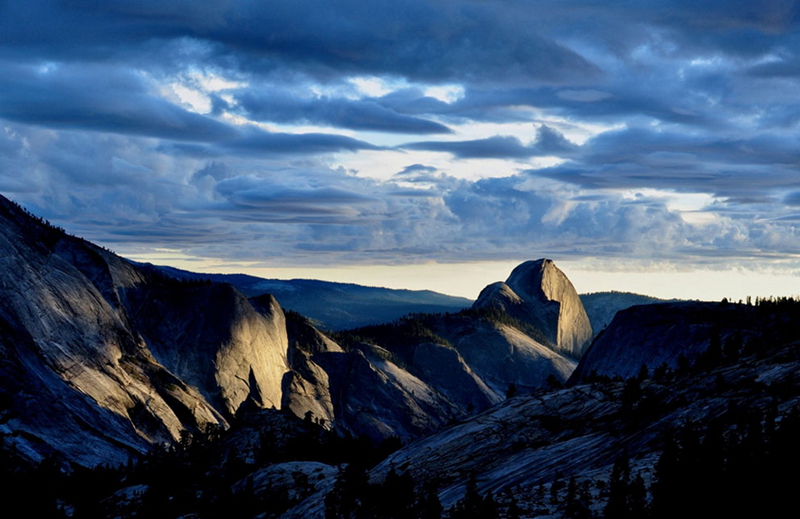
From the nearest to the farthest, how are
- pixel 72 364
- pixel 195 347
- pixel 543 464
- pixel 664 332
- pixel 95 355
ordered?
1. pixel 543 464
2. pixel 72 364
3. pixel 95 355
4. pixel 664 332
5. pixel 195 347

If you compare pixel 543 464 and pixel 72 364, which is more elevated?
pixel 543 464

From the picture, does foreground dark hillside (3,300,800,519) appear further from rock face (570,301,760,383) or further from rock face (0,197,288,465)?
rock face (570,301,760,383)

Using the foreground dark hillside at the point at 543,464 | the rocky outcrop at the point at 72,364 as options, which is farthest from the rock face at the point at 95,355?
the foreground dark hillside at the point at 543,464

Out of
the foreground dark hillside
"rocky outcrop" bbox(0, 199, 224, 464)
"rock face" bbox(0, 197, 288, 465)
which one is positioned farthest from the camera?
"rock face" bbox(0, 197, 288, 465)

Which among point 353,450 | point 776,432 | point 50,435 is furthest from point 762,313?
point 50,435

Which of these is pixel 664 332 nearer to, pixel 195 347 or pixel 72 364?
pixel 195 347

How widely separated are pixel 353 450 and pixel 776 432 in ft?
219

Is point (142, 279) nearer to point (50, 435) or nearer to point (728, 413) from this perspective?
point (50, 435)

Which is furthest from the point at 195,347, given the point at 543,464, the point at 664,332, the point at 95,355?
the point at 543,464

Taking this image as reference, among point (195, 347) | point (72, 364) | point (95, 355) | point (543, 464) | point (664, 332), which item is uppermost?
point (664, 332)

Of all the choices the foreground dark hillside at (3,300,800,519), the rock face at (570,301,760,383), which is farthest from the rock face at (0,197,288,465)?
the rock face at (570,301,760,383)

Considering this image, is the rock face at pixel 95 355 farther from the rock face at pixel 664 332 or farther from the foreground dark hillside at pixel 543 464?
the rock face at pixel 664 332

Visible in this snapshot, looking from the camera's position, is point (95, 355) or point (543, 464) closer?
point (543, 464)

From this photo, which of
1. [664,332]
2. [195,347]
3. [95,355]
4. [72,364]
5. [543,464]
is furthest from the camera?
[195,347]
